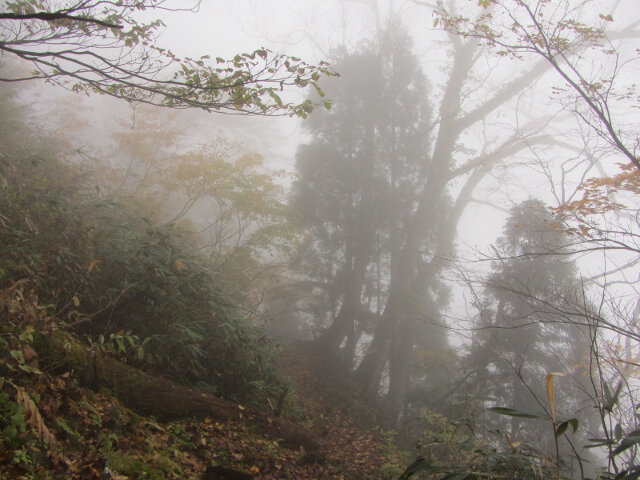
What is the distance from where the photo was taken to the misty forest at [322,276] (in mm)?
3355

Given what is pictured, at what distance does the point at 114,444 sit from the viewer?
3168 mm

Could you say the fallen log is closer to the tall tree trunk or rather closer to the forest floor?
the forest floor

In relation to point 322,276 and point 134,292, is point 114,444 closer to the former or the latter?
point 134,292

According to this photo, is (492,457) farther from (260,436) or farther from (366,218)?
(366,218)

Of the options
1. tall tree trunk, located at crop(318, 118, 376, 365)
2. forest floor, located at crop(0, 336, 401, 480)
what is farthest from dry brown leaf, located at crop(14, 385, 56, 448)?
tall tree trunk, located at crop(318, 118, 376, 365)

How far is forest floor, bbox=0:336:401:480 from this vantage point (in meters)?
2.54

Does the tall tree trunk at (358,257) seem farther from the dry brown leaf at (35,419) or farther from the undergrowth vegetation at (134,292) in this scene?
the dry brown leaf at (35,419)

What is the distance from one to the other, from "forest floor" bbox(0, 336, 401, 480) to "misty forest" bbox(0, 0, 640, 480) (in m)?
0.02

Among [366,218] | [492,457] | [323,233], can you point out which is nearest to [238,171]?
[323,233]

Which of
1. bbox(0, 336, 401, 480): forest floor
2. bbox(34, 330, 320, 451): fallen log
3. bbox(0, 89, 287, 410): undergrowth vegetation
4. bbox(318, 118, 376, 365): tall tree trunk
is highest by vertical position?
bbox(318, 118, 376, 365): tall tree trunk

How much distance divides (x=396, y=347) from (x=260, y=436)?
940cm

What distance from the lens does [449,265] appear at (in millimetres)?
13148

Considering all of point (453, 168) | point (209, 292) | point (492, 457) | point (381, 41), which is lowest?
point (492, 457)

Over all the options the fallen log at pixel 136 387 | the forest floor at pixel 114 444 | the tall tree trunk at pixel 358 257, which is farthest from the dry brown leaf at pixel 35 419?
the tall tree trunk at pixel 358 257
